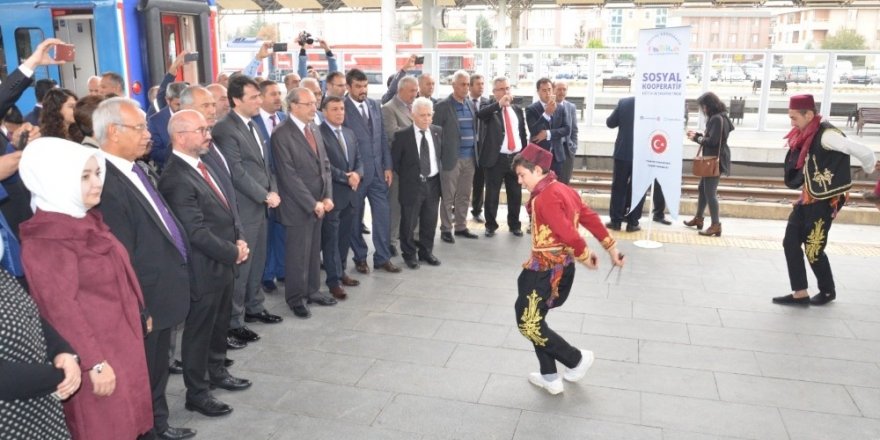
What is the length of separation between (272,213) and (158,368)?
2.39 m

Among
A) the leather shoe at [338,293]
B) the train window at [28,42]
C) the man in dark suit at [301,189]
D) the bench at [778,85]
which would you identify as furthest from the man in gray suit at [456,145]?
the bench at [778,85]

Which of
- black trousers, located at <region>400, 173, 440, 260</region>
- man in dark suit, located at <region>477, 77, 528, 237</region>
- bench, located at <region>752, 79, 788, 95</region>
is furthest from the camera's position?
bench, located at <region>752, 79, 788, 95</region>

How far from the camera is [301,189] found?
502 centimetres

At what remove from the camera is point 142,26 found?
8.80 meters

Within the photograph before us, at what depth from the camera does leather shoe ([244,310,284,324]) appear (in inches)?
201

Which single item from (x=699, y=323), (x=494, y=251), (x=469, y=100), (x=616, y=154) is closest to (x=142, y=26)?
(x=469, y=100)

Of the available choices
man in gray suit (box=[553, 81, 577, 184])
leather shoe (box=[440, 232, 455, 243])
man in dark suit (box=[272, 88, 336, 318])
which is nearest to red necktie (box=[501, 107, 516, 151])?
man in gray suit (box=[553, 81, 577, 184])

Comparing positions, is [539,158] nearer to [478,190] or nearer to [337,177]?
[337,177]

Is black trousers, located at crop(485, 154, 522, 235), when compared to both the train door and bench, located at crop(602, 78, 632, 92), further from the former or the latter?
bench, located at crop(602, 78, 632, 92)

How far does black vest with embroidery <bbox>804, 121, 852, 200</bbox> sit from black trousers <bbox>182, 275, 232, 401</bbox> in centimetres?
451

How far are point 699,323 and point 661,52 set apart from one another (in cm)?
319

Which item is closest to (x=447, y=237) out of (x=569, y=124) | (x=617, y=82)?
(x=569, y=124)

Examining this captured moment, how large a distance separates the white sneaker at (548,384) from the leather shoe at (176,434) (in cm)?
198

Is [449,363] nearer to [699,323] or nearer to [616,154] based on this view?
[699,323]
